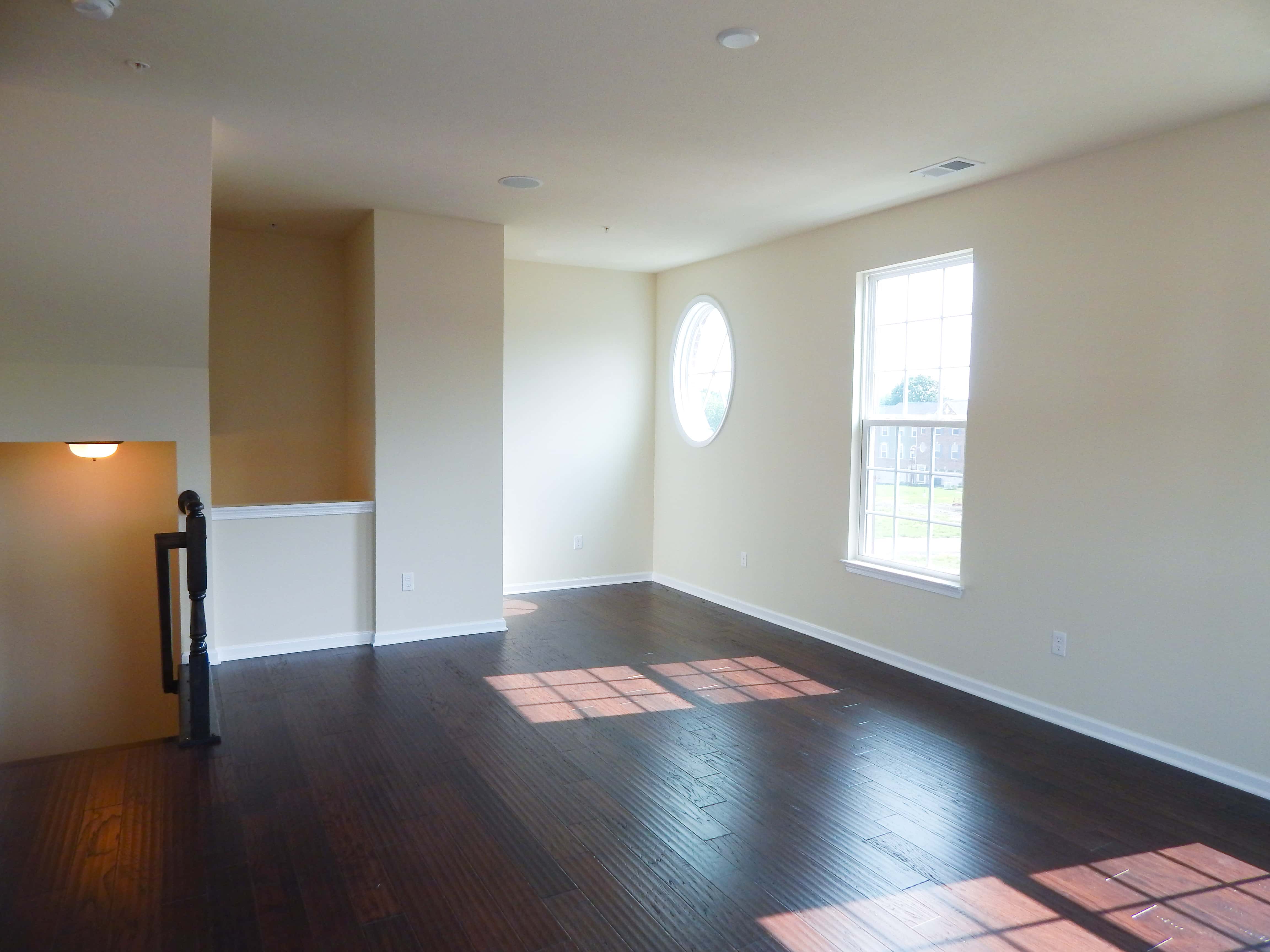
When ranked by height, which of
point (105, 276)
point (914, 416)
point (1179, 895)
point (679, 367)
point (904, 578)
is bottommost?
point (1179, 895)

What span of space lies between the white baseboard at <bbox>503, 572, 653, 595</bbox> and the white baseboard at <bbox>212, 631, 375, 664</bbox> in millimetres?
1390

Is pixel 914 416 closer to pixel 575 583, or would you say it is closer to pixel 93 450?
pixel 575 583

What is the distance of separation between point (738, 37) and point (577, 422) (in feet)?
14.0

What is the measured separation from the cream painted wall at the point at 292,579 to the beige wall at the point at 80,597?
1.59ft

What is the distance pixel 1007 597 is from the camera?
398 cm

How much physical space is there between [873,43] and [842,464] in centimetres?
277

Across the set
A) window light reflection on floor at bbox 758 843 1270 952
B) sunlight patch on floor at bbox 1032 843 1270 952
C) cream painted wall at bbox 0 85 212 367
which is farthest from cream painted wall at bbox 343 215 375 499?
sunlight patch on floor at bbox 1032 843 1270 952

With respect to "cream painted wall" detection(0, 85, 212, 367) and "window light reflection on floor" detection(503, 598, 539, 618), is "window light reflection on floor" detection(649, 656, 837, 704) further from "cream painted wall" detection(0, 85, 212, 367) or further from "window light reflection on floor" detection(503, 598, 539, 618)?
"cream painted wall" detection(0, 85, 212, 367)

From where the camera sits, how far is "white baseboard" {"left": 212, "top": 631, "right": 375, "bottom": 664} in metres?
4.58

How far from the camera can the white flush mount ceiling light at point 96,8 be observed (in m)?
2.33

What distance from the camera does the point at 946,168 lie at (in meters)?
3.82

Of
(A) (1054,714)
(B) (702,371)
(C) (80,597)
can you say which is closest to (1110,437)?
(A) (1054,714)

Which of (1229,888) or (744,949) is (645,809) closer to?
(744,949)

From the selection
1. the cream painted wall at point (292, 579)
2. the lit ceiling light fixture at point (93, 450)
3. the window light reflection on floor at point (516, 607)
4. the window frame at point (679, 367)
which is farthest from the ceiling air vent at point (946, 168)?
the lit ceiling light fixture at point (93, 450)
